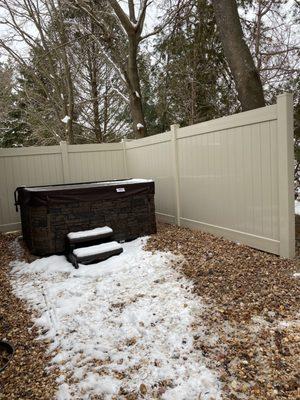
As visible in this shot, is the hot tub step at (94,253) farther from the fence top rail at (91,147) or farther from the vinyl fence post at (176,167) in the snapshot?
the fence top rail at (91,147)

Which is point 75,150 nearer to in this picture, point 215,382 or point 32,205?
point 32,205

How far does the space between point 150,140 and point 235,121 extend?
2.46 metres

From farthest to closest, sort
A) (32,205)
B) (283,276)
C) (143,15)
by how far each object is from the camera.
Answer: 1. (143,15)
2. (32,205)
3. (283,276)

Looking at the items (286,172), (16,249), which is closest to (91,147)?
(16,249)

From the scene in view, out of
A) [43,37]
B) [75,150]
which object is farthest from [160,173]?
[43,37]

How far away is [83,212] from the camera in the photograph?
478 cm

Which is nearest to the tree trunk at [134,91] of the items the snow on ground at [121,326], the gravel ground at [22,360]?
the snow on ground at [121,326]

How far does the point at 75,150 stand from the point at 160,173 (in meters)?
1.96

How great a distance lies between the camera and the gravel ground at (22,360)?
2.07m

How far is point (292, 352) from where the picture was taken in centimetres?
228

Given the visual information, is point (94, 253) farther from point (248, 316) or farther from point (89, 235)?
point (248, 316)

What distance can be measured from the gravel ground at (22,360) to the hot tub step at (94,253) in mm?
892

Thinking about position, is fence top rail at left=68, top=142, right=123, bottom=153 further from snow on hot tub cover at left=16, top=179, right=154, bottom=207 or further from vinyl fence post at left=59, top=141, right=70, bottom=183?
snow on hot tub cover at left=16, top=179, right=154, bottom=207

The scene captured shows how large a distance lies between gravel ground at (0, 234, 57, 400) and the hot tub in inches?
46.6
